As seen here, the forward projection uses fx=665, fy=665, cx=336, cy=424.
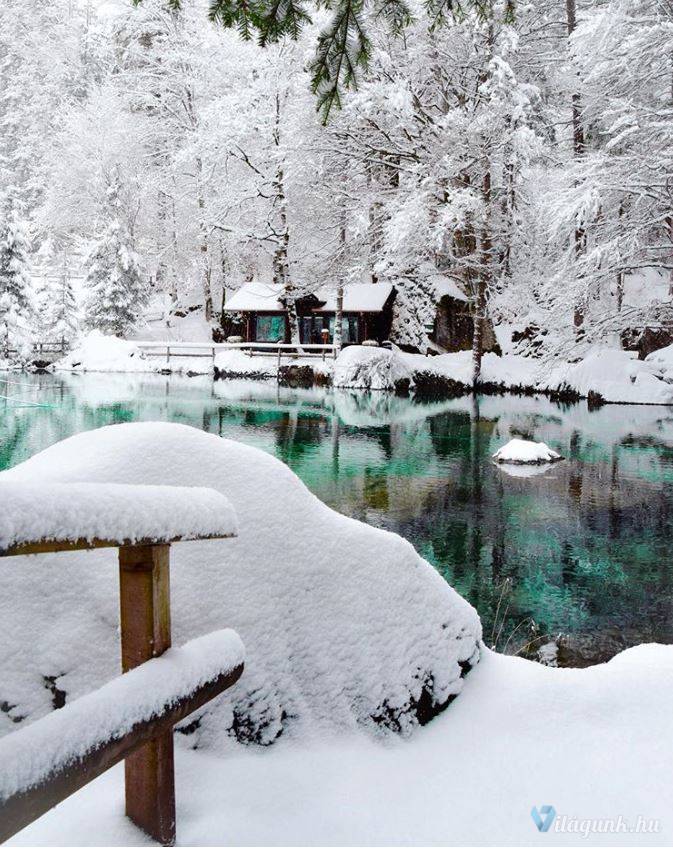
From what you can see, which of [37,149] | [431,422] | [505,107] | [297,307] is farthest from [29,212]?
[431,422]

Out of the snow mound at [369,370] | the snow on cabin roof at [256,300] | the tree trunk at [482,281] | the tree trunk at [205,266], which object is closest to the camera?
the tree trunk at [482,281]

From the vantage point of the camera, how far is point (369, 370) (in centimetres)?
2789

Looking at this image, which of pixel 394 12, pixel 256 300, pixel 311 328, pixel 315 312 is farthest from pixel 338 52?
pixel 256 300

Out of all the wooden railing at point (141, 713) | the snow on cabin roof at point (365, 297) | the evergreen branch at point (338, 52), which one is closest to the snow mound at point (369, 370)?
the snow on cabin roof at point (365, 297)

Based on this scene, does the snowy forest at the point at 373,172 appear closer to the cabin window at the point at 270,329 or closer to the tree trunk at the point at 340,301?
the tree trunk at the point at 340,301

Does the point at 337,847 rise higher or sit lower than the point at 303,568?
lower

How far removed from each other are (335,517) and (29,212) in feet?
185

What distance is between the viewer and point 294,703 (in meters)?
2.60

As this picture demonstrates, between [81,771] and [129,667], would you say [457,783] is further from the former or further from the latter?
[81,771]

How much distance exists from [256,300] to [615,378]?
785 inches

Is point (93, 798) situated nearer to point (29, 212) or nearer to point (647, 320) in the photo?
point (647, 320)

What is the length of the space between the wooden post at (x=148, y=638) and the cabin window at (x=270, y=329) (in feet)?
119

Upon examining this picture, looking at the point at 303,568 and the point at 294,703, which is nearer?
the point at 294,703

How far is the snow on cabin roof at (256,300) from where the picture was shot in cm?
3628
